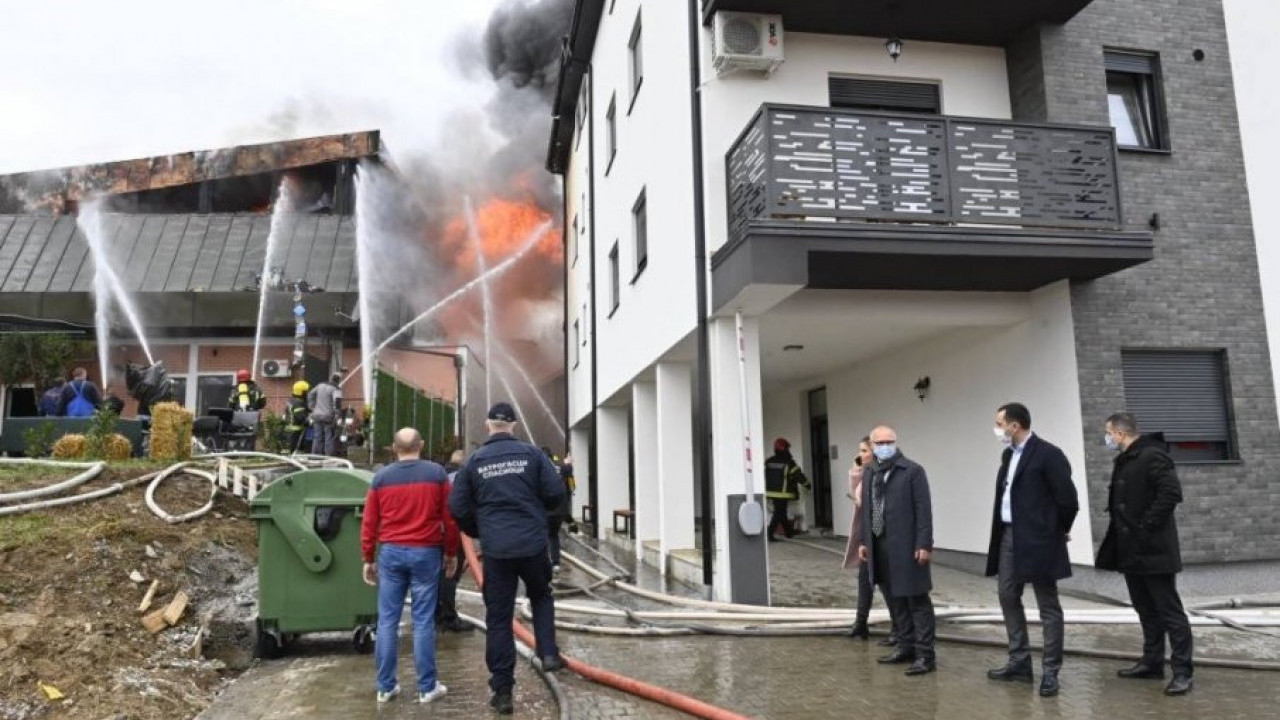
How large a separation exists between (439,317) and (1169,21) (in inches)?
1147

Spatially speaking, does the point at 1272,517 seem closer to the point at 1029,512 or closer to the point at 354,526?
the point at 1029,512

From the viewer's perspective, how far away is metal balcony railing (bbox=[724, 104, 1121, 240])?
840 cm

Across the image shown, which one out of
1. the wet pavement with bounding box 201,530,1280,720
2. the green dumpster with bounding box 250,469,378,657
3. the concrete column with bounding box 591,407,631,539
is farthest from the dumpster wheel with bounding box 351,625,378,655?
the concrete column with bounding box 591,407,631,539

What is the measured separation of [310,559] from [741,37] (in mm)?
6880

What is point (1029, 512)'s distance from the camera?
17.6 feet

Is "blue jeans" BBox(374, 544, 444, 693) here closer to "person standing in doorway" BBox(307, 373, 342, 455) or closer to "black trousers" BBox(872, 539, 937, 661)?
"black trousers" BBox(872, 539, 937, 661)

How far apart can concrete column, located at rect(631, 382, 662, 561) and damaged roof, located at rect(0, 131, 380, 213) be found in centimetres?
2533

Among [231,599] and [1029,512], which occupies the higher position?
[1029,512]

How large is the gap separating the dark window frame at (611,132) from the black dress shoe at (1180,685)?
499 inches

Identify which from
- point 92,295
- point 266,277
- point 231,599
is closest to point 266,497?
point 231,599

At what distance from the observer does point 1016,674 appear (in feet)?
18.0

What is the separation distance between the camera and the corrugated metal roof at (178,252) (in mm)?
26797

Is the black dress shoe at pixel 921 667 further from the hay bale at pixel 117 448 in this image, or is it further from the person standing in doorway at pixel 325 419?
the person standing in doorway at pixel 325 419

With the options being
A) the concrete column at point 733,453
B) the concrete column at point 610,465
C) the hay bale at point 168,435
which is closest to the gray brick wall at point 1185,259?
the concrete column at point 733,453
